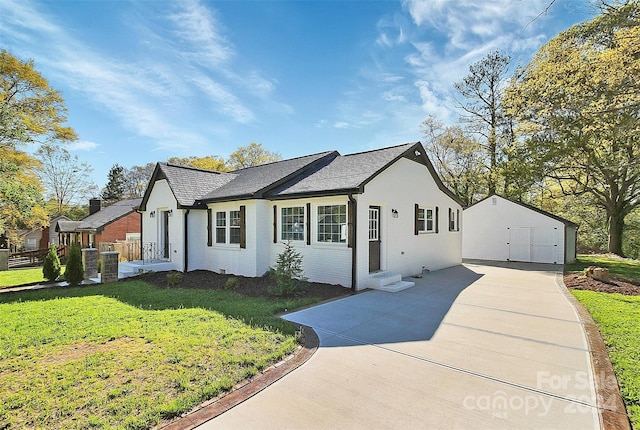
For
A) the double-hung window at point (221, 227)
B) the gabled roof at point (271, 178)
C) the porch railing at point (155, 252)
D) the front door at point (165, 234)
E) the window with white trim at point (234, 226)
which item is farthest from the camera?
the front door at point (165, 234)

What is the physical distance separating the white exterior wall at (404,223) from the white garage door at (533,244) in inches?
200

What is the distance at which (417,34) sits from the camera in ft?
35.1

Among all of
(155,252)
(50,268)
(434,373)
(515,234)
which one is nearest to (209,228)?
(155,252)

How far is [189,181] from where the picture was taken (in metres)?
13.7

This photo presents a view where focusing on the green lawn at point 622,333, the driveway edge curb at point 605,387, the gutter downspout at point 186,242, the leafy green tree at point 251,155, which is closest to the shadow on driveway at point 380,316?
the driveway edge curb at point 605,387

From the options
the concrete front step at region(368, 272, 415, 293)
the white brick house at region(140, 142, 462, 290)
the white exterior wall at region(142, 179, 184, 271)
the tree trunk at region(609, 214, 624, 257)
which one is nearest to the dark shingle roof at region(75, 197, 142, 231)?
the white exterior wall at region(142, 179, 184, 271)

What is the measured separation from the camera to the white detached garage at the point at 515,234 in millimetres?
16297

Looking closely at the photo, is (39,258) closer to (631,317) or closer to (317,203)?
(317,203)

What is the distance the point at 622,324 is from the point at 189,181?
14275mm

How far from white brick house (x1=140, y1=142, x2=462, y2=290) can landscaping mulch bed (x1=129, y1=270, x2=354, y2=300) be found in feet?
1.27

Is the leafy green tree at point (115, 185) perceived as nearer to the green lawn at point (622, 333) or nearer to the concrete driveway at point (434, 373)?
the concrete driveway at point (434, 373)

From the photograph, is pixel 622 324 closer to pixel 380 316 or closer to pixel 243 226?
pixel 380 316

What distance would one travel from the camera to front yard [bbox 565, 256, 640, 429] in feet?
11.7

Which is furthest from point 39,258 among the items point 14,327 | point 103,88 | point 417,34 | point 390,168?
point 417,34
